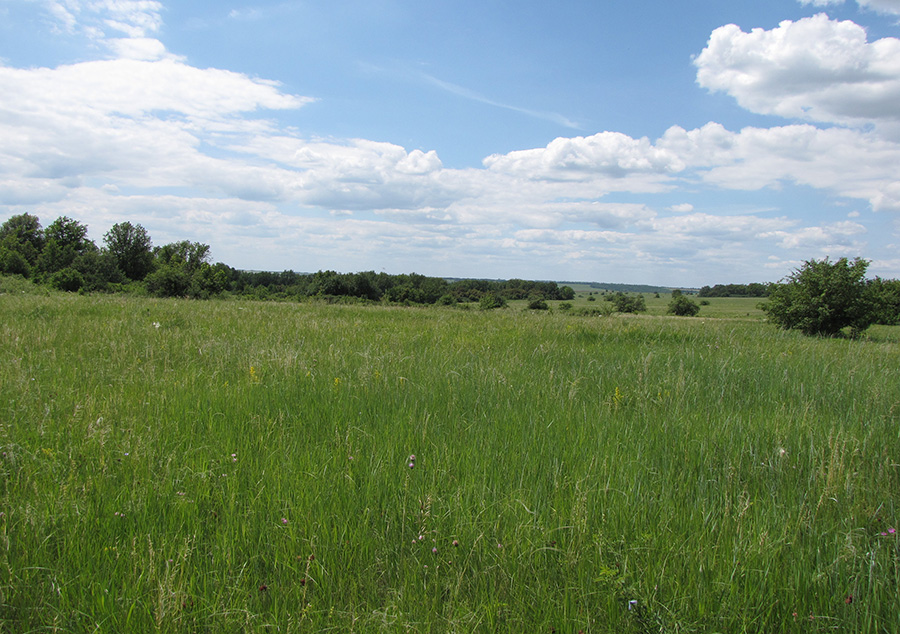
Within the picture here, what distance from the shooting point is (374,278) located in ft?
271

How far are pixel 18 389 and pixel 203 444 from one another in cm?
242

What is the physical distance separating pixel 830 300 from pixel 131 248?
3733 inches

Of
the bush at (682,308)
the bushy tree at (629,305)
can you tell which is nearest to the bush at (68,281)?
the bushy tree at (629,305)

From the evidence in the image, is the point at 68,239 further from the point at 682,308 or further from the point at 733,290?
the point at 733,290

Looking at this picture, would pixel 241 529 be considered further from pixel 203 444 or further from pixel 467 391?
pixel 467 391

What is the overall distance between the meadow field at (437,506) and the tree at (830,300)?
76.1ft

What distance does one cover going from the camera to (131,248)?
79.1 meters

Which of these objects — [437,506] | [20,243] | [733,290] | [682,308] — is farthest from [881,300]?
[733,290]

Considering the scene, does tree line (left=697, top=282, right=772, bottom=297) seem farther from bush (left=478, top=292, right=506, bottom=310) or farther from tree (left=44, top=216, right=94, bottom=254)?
tree (left=44, top=216, right=94, bottom=254)

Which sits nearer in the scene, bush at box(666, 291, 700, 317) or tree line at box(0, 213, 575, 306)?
tree line at box(0, 213, 575, 306)

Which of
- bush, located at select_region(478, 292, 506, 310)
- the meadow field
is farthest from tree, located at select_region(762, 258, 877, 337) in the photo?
the meadow field

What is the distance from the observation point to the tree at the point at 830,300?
22766 millimetres

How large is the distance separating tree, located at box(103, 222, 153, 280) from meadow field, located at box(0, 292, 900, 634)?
90.5 metres

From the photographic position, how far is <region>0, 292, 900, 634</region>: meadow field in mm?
1877
